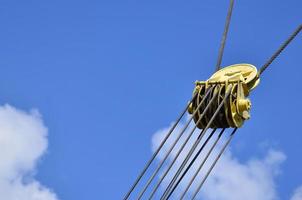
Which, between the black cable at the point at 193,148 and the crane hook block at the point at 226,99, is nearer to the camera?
the black cable at the point at 193,148

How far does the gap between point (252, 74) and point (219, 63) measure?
0.96 m

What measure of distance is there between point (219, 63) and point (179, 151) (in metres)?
2.21

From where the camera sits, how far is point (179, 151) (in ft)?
52.6

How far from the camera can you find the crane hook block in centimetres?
1616

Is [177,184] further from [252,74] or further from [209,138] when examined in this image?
[252,74]

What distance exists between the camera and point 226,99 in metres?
16.2

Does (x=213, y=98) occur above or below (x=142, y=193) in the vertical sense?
above

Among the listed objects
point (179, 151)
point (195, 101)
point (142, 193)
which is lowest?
point (142, 193)

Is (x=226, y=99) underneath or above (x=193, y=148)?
above

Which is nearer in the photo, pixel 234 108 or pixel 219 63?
pixel 234 108

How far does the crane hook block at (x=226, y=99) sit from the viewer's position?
16156mm

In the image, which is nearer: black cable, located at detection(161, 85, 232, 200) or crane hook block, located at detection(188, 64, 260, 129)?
black cable, located at detection(161, 85, 232, 200)

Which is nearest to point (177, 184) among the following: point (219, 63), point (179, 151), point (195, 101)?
point (179, 151)

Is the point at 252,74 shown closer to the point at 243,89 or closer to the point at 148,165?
the point at 243,89
